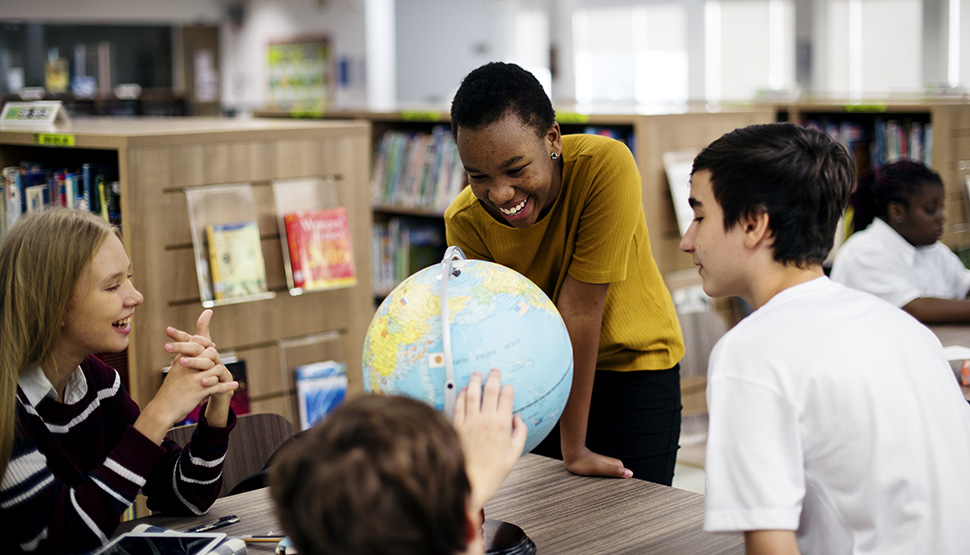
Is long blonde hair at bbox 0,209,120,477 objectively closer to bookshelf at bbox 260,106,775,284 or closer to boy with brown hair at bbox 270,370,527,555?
boy with brown hair at bbox 270,370,527,555

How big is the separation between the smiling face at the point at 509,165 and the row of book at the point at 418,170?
11.2 ft

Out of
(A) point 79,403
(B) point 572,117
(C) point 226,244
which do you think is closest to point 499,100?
(A) point 79,403

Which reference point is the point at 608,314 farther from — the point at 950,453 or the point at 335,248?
the point at 335,248

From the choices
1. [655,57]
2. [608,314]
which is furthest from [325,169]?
[655,57]

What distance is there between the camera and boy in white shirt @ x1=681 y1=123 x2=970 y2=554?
1371 mm

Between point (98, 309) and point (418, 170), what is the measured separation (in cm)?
403

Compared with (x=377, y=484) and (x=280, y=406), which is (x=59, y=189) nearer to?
(x=280, y=406)

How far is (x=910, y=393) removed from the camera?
4.64 feet

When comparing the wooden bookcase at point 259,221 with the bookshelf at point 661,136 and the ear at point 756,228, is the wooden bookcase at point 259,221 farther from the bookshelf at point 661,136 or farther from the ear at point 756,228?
the ear at point 756,228

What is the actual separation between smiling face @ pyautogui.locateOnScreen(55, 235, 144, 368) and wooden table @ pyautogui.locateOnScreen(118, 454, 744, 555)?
36 centimetres

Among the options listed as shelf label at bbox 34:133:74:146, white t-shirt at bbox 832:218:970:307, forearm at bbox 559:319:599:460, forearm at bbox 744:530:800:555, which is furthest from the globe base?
white t-shirt at bbox 832:218:970:307

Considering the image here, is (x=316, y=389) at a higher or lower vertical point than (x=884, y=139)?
lower

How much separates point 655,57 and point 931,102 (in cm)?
705

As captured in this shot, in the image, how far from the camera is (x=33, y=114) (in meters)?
3.65
